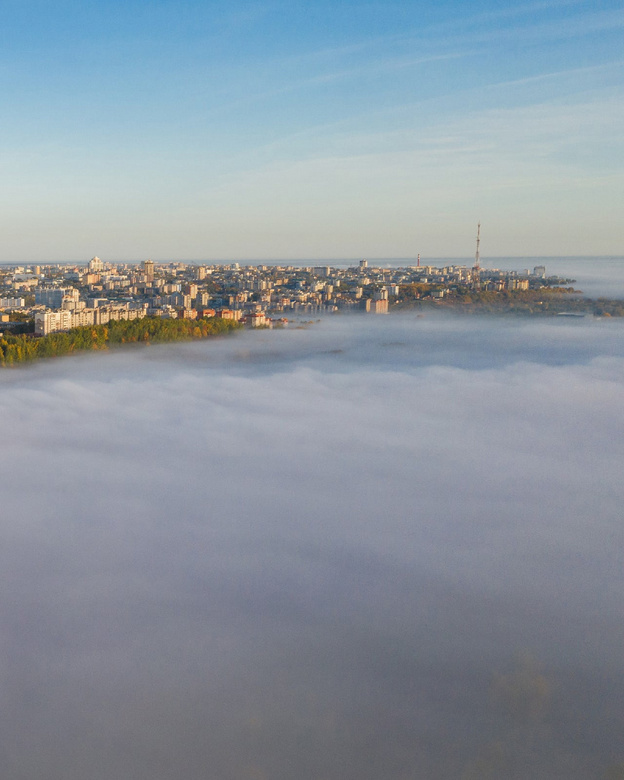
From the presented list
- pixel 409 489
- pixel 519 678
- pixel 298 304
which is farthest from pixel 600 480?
pixel 298 304

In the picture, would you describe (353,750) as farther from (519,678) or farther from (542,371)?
(542,371)

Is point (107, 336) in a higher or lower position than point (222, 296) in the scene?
lower

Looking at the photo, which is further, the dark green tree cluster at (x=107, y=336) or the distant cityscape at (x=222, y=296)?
the distant cityscape at (x=222, y=296)

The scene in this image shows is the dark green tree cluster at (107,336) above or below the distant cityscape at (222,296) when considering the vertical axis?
below

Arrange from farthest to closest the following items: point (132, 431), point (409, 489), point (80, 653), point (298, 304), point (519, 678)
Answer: point (298, 304) < point (132, 431) < point (409, 489) < point (80, 653) < point (519, 678)

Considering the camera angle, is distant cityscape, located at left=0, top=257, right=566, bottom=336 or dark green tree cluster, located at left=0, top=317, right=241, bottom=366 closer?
dark green tree cluster, located at left=0, top=317, right=241, bottom=366

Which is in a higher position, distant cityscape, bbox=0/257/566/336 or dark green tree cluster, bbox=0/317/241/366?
distant cityscape, bbox=0/257/566/336

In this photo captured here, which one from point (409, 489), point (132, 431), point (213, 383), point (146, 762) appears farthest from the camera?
point (213, 383)

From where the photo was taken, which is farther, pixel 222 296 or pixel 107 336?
pixel 222 296
